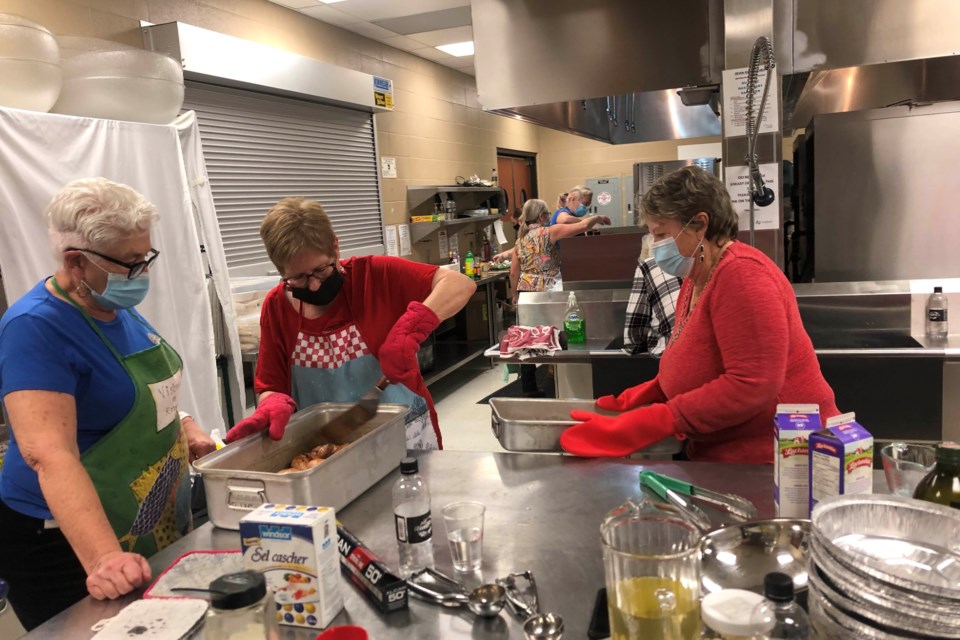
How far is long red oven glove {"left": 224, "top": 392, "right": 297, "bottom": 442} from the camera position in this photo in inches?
64.9

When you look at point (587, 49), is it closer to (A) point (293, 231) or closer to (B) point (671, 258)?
(B) point (671, 258)

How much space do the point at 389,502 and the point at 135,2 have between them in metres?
3.42

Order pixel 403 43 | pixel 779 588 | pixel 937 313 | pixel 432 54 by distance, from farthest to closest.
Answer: pixel 432 54
pixel 403 43
pixel 937 313
pixel 779 588

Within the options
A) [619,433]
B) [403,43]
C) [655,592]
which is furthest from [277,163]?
[655,592]

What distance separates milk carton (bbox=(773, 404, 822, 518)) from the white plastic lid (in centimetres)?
42

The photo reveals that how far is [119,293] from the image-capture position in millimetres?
1532

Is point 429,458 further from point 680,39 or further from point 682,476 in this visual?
point 680,39

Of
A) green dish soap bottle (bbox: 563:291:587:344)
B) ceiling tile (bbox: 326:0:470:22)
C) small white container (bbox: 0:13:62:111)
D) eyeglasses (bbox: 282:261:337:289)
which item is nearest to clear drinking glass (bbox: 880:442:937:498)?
eyeglasses (bbox: 282:261:337:289)

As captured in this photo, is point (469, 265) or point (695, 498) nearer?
point (695, 498)

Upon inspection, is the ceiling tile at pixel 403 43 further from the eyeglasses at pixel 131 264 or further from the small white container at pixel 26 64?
the eyeglasses at pixel 131 264

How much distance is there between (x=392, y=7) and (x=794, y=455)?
4.78 m

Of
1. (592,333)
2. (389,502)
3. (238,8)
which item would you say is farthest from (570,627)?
(238,8)

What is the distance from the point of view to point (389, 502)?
1.53 meters

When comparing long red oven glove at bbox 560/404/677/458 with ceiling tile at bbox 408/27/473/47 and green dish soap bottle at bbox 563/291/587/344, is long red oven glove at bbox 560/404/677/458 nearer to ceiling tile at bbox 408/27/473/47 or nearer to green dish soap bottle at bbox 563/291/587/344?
green dish soap bottle at bbox 563/291/587/344
